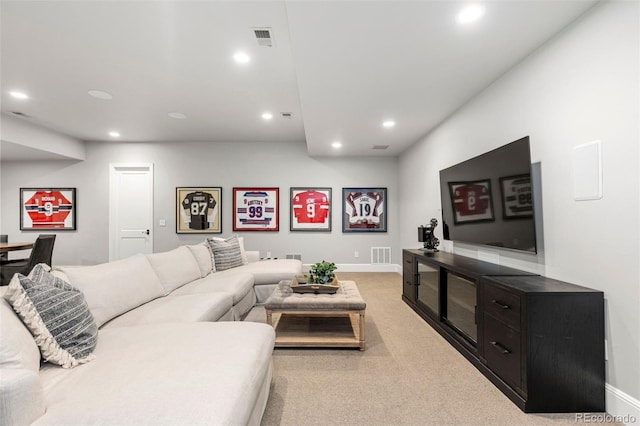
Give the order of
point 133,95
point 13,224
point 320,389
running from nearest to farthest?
1. point 320,389
2. point 133,95
3. point 13,224

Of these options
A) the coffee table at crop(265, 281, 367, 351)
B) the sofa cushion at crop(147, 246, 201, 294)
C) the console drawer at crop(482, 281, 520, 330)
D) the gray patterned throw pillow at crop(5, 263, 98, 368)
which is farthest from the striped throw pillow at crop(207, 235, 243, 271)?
the console drawer at crop(482, 281, 520, 330)

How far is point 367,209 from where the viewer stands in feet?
20.0

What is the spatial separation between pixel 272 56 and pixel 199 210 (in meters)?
4.04

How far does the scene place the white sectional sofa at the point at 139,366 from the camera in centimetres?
98

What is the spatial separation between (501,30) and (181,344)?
2.83m

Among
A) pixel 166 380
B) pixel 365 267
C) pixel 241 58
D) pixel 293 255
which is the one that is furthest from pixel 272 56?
pixel 365 267

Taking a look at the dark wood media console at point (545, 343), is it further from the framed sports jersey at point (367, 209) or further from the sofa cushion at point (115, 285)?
the framed sports jersey at point (367, 209)

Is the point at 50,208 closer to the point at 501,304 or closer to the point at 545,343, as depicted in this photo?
the point at 501,304

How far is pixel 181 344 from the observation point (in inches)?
59.6

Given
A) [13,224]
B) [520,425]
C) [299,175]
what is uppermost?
[299,175]

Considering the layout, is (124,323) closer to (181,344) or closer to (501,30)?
(181,344)

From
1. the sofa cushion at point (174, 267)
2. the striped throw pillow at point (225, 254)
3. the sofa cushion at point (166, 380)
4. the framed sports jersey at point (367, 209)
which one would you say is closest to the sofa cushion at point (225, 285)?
the sofa cushion at point (174, 267)

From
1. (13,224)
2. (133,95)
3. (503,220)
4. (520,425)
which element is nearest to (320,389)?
(520,425)

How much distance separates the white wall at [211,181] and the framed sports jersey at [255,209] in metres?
0.12
